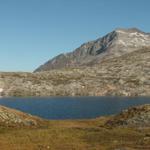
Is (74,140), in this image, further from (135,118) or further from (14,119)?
(135,118)

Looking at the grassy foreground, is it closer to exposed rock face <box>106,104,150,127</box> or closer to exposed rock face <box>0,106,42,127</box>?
exposed rock face <box>0,106,42,127</box>

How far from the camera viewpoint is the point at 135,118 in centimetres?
7594

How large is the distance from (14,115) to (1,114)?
3.16m

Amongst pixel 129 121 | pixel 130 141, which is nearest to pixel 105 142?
pixel 130 141

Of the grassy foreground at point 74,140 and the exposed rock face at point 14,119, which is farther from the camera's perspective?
the exposed rock face at point 14,119

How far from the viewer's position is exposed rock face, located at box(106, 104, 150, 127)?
7406cm

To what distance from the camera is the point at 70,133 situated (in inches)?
2356

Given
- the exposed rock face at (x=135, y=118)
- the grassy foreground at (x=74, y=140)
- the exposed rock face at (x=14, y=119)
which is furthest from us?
the exposed rock face at (x=135, y=118)

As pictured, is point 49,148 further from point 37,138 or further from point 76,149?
point 37,138

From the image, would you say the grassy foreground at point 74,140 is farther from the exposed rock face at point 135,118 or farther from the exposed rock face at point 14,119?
the exposed rock face at point 135,118

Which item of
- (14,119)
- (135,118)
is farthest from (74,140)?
(135,118)

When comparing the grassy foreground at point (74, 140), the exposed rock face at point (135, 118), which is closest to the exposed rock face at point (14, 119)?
the grassy foreground at point (74, 140)

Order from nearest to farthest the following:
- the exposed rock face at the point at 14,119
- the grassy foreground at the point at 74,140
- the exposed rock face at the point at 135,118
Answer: the grassy foreground at the point at 74,140
the exposed rock face at the point at 14,119
the exposed rock face at the point at 135,118

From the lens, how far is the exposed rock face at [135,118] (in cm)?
7406
